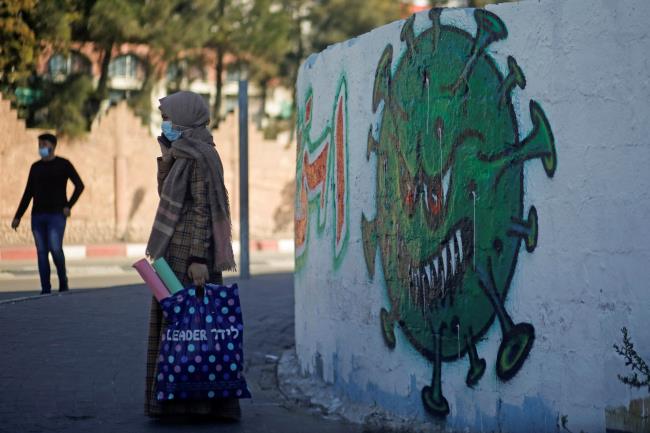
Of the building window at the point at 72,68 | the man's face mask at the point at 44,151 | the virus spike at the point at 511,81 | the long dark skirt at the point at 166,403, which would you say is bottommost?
the long dark skirt at the point at 166,403

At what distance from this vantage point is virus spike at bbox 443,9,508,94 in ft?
19.1

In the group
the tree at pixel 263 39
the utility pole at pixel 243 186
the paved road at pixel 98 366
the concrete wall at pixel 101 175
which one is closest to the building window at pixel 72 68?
the concrete wall at pixel 101 175

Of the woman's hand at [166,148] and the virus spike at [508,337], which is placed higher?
the woman's hand at [166,148]

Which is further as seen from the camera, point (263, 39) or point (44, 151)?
point (263, 39)

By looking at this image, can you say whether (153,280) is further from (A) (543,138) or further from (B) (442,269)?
(A) (543,138)

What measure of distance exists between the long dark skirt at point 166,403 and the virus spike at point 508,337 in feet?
4.94

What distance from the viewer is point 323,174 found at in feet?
25.1

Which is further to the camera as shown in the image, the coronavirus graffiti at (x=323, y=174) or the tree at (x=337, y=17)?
the tree at (x=337, y=17)

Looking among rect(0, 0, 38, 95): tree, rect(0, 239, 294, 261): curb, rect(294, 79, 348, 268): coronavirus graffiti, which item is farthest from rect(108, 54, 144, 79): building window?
rect(294, 79, 348, 268): coronavirus graffiti

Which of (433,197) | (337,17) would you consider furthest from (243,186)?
(337,17)

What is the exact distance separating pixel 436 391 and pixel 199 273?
4.48ft

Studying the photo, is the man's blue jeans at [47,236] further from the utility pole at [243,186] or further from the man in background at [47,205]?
the utility pole at [243,186]

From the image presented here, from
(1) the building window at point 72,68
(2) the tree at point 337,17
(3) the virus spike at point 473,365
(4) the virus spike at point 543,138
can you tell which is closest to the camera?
(4) the virus spike at point 543,138

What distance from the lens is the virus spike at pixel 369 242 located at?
6.81 metres
